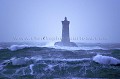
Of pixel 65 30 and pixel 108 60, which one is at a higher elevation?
pixel 65 30

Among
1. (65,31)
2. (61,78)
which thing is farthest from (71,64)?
(65,31)

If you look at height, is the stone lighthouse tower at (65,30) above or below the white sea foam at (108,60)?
above

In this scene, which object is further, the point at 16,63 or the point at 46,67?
the point at 16,63

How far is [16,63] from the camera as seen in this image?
118 feet

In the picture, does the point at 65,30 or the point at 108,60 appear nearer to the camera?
the point at 108,60

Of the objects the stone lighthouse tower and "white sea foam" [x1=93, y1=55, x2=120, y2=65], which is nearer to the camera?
"white sea foam" [x1=93, y1=55, x2=120, y2=65]

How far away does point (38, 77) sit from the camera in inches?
1120

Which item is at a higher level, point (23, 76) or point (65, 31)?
point (65, 31)

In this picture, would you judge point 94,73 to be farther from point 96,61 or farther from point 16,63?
point 16,63

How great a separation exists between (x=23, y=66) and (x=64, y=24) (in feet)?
172

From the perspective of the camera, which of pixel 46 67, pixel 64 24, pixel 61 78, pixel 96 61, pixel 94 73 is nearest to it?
pixel 61 78

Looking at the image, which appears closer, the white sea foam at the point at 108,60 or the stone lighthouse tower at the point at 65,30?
the white sea foam at the point at 108,60

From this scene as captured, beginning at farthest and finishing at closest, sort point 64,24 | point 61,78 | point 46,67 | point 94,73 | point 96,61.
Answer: point 64,24
point 96,61
point 46,67
point 94,73
point 61,78

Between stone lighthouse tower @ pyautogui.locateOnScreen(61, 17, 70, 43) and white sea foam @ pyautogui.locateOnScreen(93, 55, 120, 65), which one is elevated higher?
stone lighthouse tower @ pyautogui.locateOnScreen(61, 17, 70, 43)
